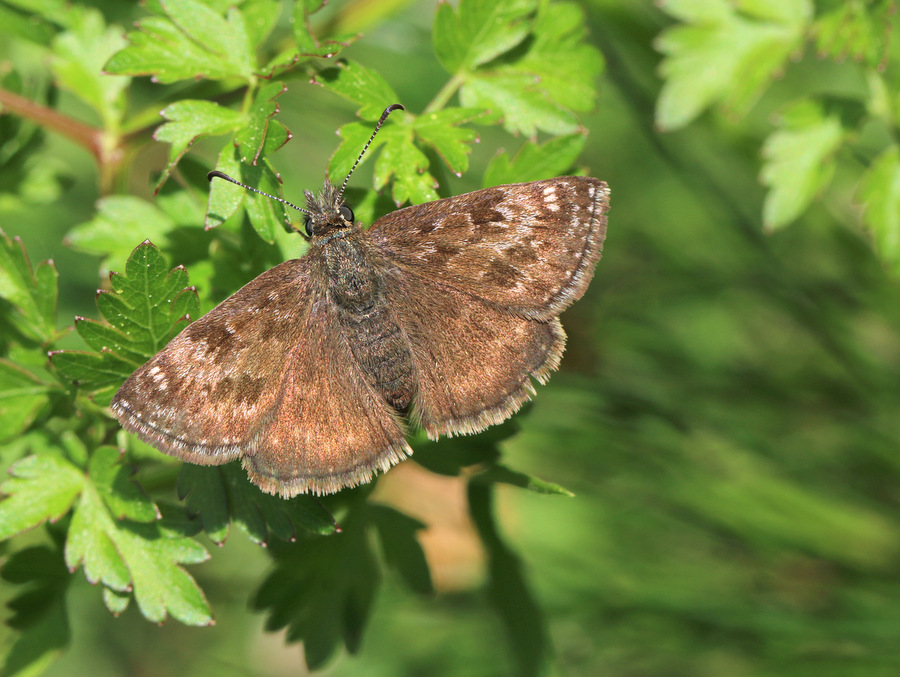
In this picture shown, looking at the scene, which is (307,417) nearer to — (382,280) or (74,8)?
(382,280)

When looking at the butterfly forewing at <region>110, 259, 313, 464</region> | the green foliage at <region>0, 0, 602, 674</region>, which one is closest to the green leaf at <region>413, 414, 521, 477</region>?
the green foliage at <region>0, 0, 602, 674</region>

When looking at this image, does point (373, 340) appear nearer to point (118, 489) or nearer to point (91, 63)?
point (118, 489)

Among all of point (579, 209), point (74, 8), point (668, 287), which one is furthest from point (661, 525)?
point (74, 8)

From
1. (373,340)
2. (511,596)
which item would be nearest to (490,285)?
(373,340)

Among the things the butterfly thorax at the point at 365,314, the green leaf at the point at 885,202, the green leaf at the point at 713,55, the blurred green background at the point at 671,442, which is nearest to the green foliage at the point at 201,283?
the butterfly thorax at the point at 365,314

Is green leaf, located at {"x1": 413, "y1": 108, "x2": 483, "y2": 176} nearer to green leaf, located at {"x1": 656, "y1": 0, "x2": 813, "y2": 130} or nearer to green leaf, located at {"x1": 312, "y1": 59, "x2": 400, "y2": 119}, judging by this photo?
green leaf, located at {"x1": 312, "y1": 59, "x2": 400, "y2": 119}

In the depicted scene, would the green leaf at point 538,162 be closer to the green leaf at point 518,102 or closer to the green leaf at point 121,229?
the green leaf at point 518,102
